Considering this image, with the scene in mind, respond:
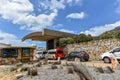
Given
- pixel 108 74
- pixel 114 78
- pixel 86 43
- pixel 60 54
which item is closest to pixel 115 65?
pixel 108 74

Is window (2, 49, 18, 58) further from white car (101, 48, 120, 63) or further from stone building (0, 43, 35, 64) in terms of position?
white car (101, 48, 120, 63)

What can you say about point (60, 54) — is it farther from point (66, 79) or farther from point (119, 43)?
point (66, 79)

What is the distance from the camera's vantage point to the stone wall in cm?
3250

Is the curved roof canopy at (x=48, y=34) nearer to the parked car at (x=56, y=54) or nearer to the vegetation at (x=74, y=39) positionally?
the vegetation at (x=74, y=39)

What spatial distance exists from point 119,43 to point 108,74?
17.2 m

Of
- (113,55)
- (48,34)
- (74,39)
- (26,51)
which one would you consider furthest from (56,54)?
(113,55)

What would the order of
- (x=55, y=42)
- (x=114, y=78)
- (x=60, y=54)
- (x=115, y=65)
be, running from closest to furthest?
(x=114, y=78), (x=115, y=65), (x=60, y=54), (x=55, y=42)

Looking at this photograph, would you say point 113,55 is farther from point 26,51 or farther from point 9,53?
point 9,53

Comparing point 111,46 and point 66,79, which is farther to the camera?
point 111,46

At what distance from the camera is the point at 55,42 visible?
46.1 meters

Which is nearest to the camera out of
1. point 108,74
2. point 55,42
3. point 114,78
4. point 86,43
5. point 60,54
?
point 114,78

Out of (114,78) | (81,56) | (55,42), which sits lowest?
(114,78)

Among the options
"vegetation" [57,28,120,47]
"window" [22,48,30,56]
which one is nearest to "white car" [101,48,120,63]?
"vegetation" [57,28,120,47]

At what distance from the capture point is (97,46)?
35.0 metres
